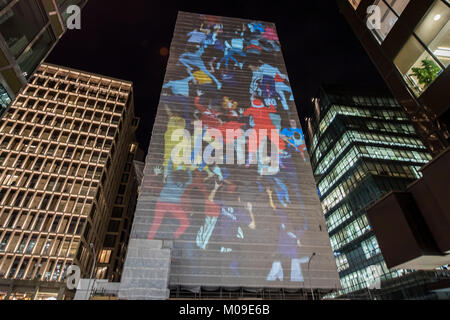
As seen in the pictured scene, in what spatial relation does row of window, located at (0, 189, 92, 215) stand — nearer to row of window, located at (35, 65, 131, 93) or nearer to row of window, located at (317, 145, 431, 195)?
row of window, located at (35, 65, 131, 93)

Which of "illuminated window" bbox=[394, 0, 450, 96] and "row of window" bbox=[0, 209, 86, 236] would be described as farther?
"row of window" bbox=[0, 209, 86, 236]

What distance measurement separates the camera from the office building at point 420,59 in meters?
4.82

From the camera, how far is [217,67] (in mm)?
40875

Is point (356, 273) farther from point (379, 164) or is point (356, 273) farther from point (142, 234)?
point (142, 234)

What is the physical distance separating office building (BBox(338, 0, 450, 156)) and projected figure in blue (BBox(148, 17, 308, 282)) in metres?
23.3

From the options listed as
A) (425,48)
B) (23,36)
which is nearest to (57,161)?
(23,36)

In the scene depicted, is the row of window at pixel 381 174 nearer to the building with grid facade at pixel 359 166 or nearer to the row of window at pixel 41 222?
the building with grid facade at pixel 359 166

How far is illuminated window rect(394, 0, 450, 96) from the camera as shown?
488 centimetres

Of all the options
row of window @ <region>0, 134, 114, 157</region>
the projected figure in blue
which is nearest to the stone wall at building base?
the projected figure in blue

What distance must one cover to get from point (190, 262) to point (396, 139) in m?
45.1

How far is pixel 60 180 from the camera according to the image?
47.6m

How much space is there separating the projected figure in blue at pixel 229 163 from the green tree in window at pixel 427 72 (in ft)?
78.1

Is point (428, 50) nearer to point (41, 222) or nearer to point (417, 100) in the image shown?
point (417, 100)
